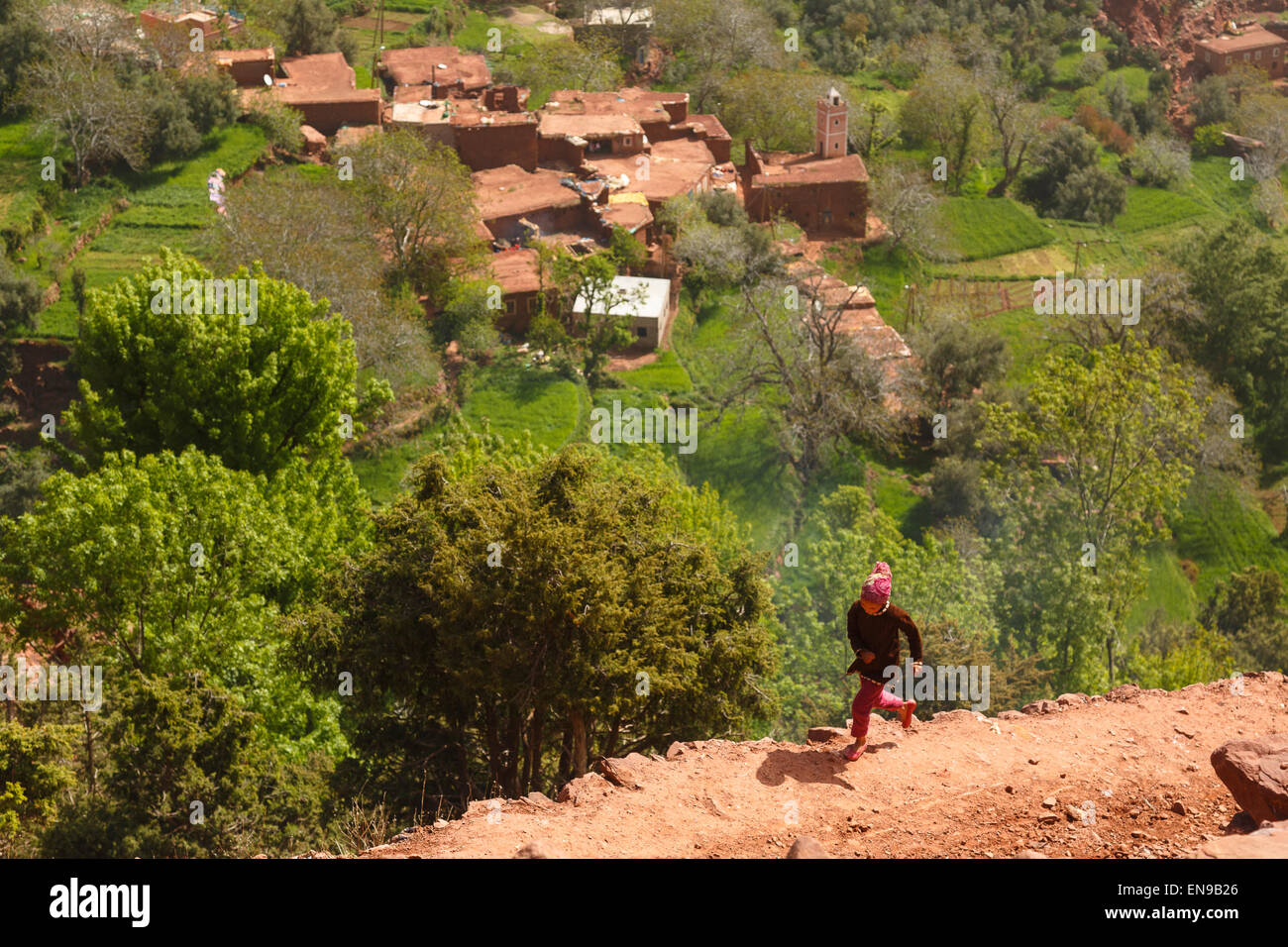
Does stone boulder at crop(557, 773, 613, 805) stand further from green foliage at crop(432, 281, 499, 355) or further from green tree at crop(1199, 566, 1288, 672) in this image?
green foliage at crop(432, 281, 499, 355)

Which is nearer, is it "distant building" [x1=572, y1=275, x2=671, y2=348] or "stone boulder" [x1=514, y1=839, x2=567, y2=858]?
"stone boulder" [x1=514, y1=839, x2=567, y2=858]

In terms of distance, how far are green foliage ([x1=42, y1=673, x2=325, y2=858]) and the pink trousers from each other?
8615mm

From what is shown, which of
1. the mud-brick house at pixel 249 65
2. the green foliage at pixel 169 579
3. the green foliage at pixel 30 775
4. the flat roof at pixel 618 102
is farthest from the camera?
the flat roof at pixel 618 102

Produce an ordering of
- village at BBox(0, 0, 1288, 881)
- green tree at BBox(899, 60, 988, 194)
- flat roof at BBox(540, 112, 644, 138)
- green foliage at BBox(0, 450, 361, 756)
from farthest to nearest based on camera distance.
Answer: green tree at BBox(899, 60, 988, 194)
flat roof at BBox(540, 112, 644, 138)
green foliage at BBox(0, 450, 361, 756)
village at BBox(0, 0, 1288, 881)

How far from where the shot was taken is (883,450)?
161ft

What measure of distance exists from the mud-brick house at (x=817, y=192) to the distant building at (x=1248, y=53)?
41.6 m

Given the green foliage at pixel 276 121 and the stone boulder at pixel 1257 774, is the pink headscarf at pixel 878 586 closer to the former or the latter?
the stone boulder at pixel 1257 774

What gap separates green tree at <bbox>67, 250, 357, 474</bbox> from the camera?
32.3 m

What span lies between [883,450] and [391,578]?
31438 millimetres

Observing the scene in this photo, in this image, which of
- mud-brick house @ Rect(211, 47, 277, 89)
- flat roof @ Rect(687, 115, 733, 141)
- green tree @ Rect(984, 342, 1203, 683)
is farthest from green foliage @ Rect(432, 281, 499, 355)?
flat roof @ Rect(687, 115, 733, 141)

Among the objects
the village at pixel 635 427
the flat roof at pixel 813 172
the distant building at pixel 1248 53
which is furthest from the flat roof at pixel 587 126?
the distant building at pixel 1248 53

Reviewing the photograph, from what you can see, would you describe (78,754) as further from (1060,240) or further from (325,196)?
(1060,240)

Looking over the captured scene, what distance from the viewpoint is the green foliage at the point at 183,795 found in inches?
755

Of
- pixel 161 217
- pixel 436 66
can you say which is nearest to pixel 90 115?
pixel 161 217
